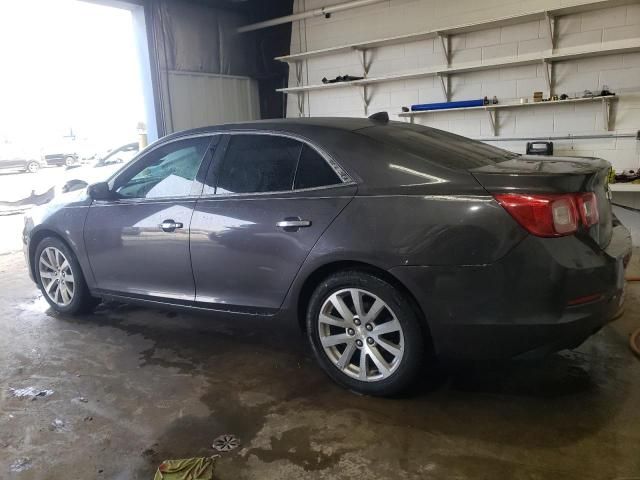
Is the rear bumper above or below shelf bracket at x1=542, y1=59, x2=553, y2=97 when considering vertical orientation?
below

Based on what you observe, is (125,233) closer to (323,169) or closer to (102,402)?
(102,402)

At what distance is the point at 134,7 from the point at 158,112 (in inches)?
54.3

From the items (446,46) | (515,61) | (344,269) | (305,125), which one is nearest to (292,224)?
(344,269)

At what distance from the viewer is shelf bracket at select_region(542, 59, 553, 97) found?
201 inches

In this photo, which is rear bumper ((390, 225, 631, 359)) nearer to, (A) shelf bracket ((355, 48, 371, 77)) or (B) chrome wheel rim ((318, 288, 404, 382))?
(B) chrome wheel rim ((318, 288, 404, 382))

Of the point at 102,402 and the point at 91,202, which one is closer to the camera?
the point at 102,402

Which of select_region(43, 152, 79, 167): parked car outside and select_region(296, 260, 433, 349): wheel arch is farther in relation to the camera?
select_region(43, 152, 79, 167): parked car outside

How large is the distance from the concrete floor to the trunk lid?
78 centimetres

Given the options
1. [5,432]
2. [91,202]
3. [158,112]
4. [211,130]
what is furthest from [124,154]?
[5,432]

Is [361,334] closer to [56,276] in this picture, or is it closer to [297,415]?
[297,415]

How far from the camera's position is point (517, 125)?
551cm

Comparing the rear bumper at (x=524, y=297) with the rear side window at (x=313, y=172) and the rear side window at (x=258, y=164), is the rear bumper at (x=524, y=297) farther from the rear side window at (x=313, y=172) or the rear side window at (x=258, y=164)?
the rear side window at (x=258, y=164)

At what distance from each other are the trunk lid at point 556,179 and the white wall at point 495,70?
3.16 m

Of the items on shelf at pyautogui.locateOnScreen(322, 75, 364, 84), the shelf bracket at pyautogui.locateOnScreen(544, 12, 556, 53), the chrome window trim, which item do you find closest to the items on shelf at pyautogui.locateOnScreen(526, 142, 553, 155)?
the shelf bracket at pyautogui.locateOnScreen(544, 12, 556, 53)
